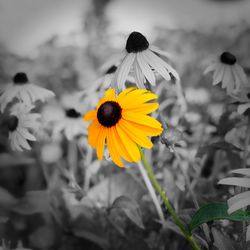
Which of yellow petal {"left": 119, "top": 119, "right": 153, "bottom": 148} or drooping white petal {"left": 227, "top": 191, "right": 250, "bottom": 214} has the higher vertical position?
yellow petal {"left": 119, "top": 119, "right": 153, "bottom": 148}

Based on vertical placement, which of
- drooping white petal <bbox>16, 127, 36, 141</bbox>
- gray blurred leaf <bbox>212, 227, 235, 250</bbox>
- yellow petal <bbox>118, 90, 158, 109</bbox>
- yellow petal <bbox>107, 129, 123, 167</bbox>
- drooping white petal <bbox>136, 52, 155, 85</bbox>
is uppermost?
drooping white petal <bbox>136, 52, 155, 85</bbox>

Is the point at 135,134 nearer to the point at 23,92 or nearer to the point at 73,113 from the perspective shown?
the point at 23,92

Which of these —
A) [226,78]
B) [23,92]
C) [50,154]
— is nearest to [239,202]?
[226,78]

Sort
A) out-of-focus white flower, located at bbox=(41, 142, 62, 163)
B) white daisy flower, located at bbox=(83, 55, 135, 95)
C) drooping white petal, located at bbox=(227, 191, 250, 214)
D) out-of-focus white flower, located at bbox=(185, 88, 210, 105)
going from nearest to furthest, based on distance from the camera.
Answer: drooping white petal, located at bbox=(227, 191, 250, 214)
white daisy flower, located at bbox=(83, 55, 135, 95)
out-of-focus white flower, located at bbox=(41, 142, 62, 163)
out-of-focus white flower, located at bbox=(185, 88, 210, 105)

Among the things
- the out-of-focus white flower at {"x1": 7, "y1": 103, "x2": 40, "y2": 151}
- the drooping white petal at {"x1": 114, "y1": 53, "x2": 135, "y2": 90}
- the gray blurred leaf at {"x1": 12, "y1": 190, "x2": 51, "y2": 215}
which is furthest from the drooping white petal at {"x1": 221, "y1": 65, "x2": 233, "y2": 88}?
the gray blurred leaf at {"x1": 12, "y1": 190, "x2": 51, "y2": 215}

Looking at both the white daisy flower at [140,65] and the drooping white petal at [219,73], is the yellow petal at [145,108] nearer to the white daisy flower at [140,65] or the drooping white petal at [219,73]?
the white daisy flower at [140,65]

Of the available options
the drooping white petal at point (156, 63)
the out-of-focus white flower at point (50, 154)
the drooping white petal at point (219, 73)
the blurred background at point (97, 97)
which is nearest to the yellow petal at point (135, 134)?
the drooping white petal at point (156, 63)

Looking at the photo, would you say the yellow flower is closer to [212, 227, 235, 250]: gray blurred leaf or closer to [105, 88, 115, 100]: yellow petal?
[105, 88, 115, 100]: yellow petal
